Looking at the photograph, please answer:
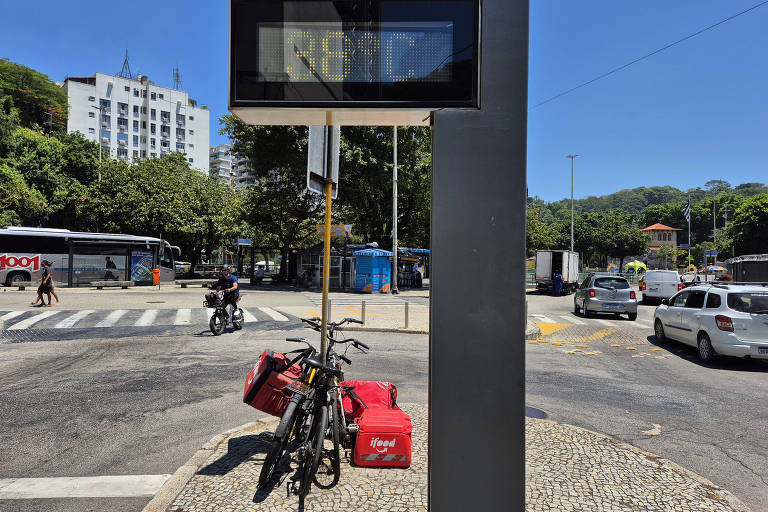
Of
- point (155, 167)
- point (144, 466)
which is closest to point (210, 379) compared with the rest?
point (144, 466)

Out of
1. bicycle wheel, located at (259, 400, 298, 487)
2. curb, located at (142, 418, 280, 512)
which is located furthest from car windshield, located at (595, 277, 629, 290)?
bicycle wheel, located at (259, 400, 298, 487)

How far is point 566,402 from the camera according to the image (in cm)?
643

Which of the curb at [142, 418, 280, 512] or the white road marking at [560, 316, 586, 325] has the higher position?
the curb at [142, 418, 280, 512]

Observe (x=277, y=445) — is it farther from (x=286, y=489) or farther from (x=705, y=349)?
(x=705, y=349)

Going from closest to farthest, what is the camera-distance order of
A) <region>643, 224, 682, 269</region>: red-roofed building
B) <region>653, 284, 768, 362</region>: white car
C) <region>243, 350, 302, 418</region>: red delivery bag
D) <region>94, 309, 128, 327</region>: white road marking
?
<region>243, 350, 302, 418</region>: red delivery bag → <region>653, 284, 768, 362</region>: white car → <region>94, 309, 128, 327</region>: white road marking → <region>643, 224, 682, 269</region>: red-roofed building

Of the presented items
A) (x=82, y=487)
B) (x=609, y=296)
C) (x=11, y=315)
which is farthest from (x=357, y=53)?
(x=609, y=296)

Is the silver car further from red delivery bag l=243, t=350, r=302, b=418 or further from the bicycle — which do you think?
red delivery bag l=243, t=350, r=302, b=418

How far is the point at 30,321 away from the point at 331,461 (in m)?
13.0

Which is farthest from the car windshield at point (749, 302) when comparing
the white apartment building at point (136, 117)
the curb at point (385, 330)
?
the white apartment building at point (136, 117)

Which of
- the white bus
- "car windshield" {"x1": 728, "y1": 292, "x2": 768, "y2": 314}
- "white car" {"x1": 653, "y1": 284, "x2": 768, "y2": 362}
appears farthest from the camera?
the white bus

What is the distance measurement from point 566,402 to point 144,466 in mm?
5188

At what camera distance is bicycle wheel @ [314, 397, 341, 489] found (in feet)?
12.3

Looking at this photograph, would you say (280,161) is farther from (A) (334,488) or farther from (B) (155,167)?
(A) (334,488)

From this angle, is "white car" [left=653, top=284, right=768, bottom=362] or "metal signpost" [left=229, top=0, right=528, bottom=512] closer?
"metal signpost" [left=229, top=0, right=528, bottom=512]
